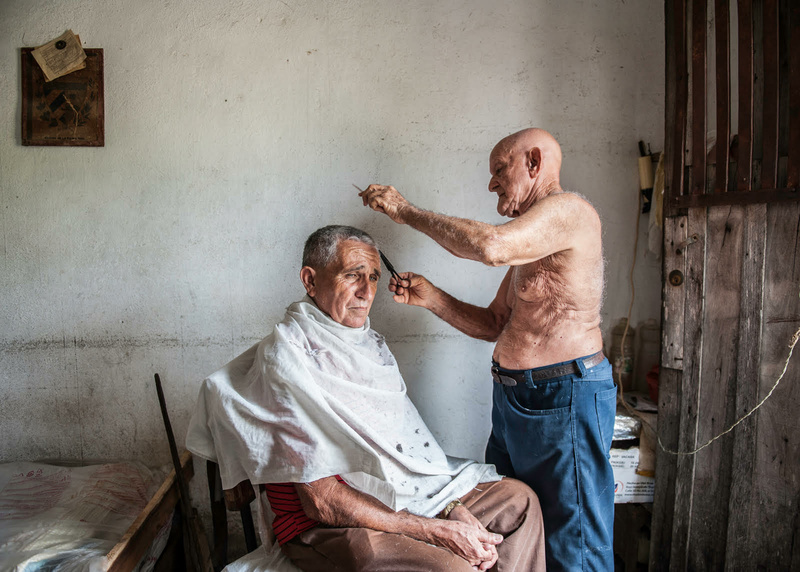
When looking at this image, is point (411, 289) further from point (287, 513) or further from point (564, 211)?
point (287, 513)

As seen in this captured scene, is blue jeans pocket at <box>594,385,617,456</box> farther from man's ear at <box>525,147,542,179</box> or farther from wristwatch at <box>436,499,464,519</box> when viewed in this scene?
man's ear at <box>525,147,542,179</box>

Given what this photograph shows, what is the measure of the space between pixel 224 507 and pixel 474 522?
3.30 ft

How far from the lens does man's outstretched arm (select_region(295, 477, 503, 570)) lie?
148 centimetres

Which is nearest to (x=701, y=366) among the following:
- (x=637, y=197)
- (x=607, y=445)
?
(x=607, y=445)

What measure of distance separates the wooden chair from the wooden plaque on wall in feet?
5.24

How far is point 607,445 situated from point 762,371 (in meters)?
0.72

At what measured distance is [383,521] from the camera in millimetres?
1489

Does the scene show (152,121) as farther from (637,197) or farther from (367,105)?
(637,197)

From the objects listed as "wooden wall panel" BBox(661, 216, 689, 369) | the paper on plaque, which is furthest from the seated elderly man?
the paper on plaque

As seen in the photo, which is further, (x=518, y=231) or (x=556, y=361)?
(x=556, y=361)

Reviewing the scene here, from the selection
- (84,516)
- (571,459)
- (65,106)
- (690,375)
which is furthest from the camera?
(65,106)

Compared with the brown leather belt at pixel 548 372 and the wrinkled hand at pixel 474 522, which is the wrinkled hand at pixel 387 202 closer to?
the brown leather belt at pixel 548 372

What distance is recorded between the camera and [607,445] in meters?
1.79

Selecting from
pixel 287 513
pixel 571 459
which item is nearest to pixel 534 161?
pixel 571 459
